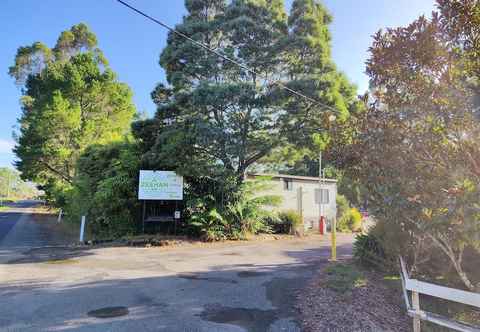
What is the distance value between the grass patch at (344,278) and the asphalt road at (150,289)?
59 cm

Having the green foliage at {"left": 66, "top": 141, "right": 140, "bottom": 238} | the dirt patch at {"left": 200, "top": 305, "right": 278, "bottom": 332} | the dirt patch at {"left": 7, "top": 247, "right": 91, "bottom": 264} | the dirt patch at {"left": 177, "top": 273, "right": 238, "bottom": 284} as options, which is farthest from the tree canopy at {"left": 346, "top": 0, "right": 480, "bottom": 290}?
the green foliage at {"left": 66, "top": 141, "right": 140, "bottom": 238}

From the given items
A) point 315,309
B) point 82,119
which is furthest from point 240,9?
point 82,119

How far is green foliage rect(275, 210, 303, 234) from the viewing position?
54.5 ft

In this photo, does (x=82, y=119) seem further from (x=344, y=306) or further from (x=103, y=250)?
(x=344, y=306)

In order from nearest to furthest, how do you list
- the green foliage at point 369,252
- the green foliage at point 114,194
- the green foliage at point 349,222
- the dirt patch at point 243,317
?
the dirt patch at point 243,317 → the green foliage at point 369,252 → the green foliage at point 114,194 → the green foliage at point 349,222

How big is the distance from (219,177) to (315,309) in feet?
28.5

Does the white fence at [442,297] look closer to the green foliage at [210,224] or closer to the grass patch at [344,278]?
the grass patch at [344,278]

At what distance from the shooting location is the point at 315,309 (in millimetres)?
5090

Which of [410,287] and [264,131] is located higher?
[264,131]

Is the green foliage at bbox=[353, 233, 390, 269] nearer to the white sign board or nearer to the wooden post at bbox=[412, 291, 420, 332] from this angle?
the wooden post at bbox=[412, 291, 420, 332]

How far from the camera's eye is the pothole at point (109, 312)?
4.74m

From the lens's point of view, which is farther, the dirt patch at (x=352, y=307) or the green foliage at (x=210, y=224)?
the green foliage at (x=210, y=224)

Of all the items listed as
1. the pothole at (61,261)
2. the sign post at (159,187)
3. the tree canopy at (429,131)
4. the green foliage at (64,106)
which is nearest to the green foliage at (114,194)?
the sign post at (159,187)

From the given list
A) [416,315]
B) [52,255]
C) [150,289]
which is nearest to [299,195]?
[52,255]
